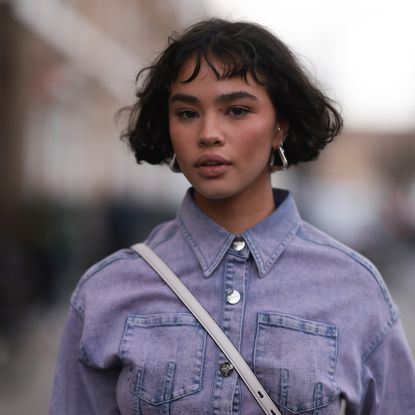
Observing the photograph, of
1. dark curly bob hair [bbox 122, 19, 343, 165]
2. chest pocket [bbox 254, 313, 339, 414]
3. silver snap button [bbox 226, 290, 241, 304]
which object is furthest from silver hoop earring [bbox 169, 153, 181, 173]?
chest pocket [bbox 254, 313, 339, 414]

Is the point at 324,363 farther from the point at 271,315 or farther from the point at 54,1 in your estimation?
the point at 54,1

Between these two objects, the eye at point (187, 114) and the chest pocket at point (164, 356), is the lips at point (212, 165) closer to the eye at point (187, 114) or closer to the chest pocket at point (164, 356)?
the eye at point (187, 114)

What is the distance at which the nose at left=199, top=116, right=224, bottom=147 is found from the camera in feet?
7.55

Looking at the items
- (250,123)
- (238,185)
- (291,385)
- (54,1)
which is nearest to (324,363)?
(291,385)

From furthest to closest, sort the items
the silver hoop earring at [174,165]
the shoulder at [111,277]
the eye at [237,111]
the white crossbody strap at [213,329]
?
the silver hoop earring at [174,165] → the shoulder at [111,277] → the eye at [237,111] → the white crossbody strap at [213,329]

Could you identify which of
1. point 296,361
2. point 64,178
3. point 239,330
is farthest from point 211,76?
point 64,178

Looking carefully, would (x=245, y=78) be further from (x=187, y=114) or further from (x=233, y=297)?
(x=233, y=297)

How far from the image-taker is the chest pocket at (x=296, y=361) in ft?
7.39

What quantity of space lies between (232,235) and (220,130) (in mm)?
353

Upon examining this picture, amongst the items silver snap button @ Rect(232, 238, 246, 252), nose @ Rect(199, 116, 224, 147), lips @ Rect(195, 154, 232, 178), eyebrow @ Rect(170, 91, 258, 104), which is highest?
eyebrow @ Rect(170, 91, 258, 104)

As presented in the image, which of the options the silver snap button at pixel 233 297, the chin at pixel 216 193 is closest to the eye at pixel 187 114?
the chin at pixel 216 193

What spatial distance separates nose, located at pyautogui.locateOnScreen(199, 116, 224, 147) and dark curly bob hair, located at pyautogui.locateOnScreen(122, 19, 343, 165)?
13 centimetres

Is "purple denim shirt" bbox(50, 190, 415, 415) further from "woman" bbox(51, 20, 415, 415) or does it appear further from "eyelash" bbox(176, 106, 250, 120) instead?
"eyelash" bbox(176, 106, 250, 120)

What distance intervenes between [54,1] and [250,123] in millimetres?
12677
